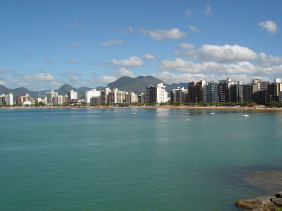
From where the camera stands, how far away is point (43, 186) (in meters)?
19.6

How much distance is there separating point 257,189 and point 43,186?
12.8 metres

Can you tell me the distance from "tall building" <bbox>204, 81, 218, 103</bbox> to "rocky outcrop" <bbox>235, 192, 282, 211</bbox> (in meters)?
172

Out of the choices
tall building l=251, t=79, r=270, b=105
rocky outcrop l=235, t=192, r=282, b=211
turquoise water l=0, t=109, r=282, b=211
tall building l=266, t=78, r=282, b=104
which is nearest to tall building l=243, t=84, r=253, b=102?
tall building l=251, t=79, r=270, b=105

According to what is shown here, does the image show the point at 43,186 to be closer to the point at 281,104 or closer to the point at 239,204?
the point at 239,204

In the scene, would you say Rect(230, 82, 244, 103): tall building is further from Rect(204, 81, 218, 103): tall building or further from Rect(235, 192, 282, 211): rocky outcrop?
Rect(235, 192, 282, 211): rocky outcrop

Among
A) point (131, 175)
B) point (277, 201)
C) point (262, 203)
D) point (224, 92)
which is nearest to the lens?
point (277, 201)

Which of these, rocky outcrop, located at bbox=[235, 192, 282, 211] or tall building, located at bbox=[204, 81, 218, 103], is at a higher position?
tall building, located at bbox=[204, 81, 218, 103]

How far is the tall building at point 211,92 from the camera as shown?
604ft

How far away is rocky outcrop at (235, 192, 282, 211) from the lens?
14648mm

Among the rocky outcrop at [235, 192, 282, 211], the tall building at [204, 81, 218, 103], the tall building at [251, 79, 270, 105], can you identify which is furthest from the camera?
the tall building at [204, 81, 218, 103]

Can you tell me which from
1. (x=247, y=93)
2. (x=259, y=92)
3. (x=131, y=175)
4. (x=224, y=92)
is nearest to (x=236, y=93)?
(x=247, y=93)

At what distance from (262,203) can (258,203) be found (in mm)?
181

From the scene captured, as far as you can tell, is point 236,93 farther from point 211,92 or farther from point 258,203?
point 258,203

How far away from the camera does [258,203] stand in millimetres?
15133
